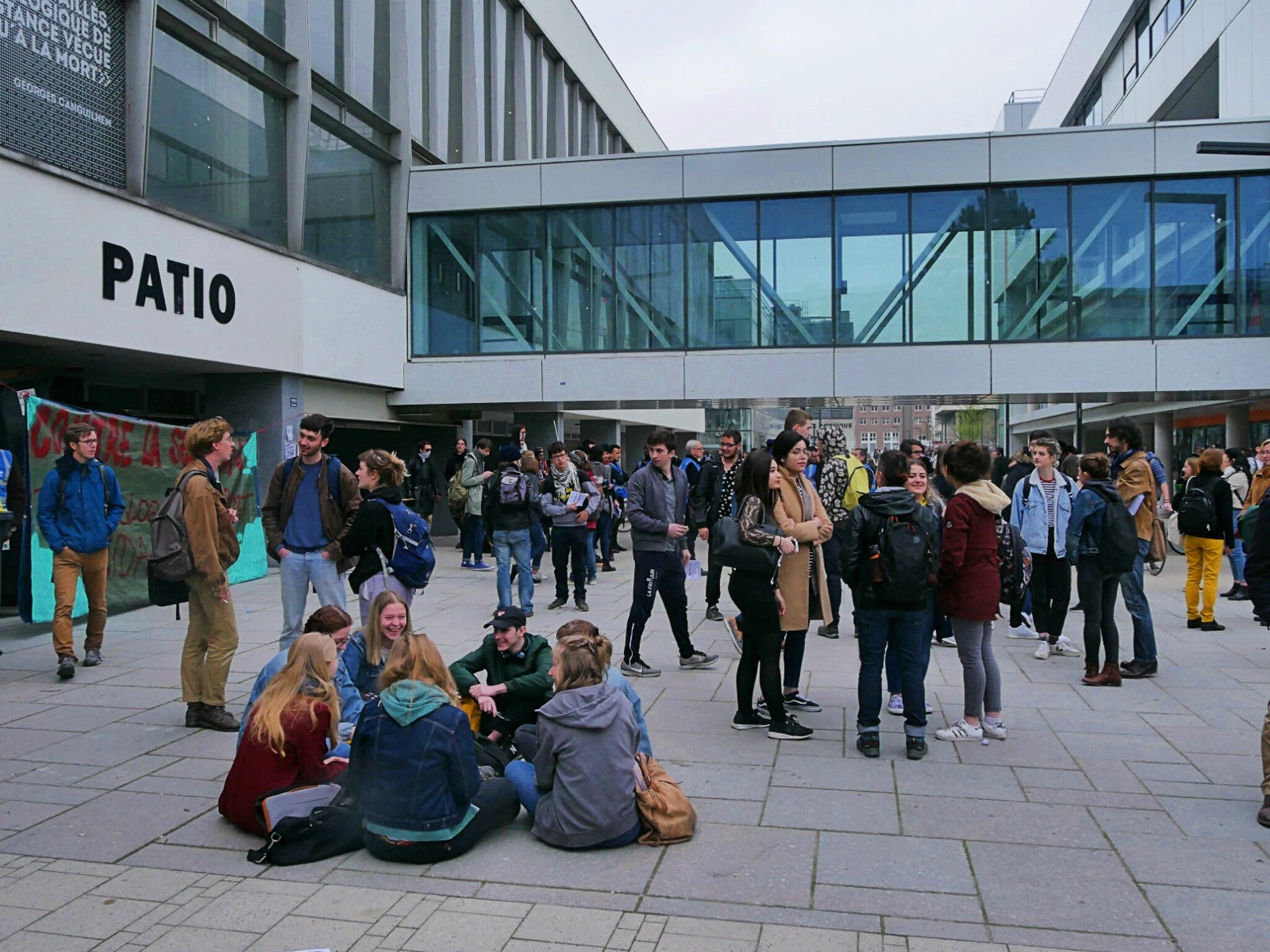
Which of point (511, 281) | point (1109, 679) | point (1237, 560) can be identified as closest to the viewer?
point (1109, 679)

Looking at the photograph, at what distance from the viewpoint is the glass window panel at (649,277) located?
17.6 metres

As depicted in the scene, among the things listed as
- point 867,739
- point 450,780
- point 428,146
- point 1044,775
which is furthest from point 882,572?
point 428,146

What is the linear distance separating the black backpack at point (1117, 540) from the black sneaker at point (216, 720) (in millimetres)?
5924

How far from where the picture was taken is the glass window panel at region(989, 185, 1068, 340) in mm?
16312

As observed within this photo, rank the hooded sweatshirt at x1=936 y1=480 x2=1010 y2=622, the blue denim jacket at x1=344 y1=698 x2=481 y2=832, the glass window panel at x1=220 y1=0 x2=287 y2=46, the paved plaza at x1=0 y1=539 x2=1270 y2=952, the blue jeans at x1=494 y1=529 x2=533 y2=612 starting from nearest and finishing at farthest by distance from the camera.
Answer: the paved plaza at x1=0 y1=539 x2=1270 y2=952
the blue denim jacket at x1=344 y1=698 x2=481 y2=832
the hooded sweatshirt at x1=936 y1=480 x2=1010 y2=622
the blue jeans at x1=494 y1=529 x2=533 y2=612
the glass window panel at x1=220 y1=0 x2=287 y2=46

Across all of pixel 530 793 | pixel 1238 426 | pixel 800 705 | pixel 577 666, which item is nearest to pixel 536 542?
pixel 800 705

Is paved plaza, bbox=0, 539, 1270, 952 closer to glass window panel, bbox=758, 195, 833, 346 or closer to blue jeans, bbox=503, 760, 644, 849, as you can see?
blue jeans, bbox=503, 760, 644, 849

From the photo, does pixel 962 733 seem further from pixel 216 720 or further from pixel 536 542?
pixel 536 542

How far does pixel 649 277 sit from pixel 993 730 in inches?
502

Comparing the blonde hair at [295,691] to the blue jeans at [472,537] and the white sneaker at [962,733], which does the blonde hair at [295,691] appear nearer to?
the white sneaker at [962,733]

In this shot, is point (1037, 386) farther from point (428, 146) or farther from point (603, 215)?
point (428, 146)

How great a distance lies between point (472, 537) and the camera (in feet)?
49.2

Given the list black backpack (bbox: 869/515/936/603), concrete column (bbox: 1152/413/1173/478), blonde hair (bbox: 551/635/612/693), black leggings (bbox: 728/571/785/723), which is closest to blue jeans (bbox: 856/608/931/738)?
black backpack (bbox: 869/515/936/603)

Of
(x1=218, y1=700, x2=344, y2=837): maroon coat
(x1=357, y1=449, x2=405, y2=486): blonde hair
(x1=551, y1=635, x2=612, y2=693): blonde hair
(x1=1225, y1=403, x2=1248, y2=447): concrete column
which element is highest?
(x1=1225, y1=403, x2=1248, y2=447): concrete column
